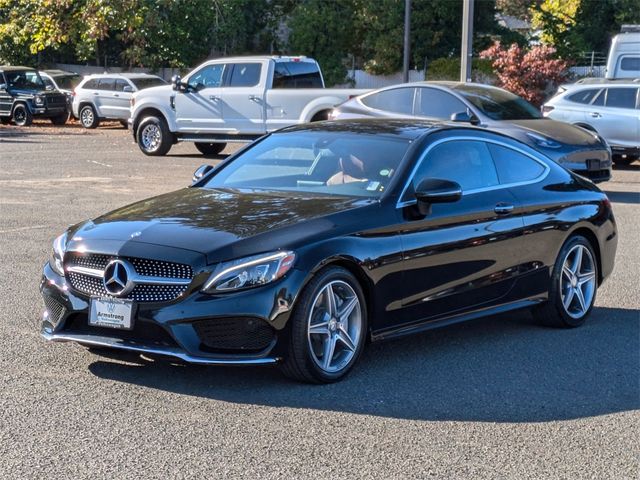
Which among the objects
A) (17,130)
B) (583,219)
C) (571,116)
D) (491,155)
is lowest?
(17,130)

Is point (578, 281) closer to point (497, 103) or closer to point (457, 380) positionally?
point (457, 380)

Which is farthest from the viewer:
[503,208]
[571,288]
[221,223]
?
[571,288]

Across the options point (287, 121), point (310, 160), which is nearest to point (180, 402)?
point (310, 160)

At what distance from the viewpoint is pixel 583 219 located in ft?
27.8

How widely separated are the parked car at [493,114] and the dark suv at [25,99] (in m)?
18.5

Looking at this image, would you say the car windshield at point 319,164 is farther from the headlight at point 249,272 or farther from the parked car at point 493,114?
the parked car at point 493,114

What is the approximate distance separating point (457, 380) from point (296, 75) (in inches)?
650

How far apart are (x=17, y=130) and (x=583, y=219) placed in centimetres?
Result: 2665

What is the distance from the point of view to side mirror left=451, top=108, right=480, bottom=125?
1587 cm

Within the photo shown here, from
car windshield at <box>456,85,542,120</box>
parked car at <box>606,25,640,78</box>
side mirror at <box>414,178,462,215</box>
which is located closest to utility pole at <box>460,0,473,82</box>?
parked car at <box>606,25,640,78</box>

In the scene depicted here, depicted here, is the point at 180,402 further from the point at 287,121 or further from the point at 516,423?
the point at 287,121

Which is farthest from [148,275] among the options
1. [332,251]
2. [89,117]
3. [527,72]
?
[89,117]

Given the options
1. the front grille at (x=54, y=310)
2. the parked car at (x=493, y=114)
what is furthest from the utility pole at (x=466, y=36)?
the front grille at (x=54, y=310)

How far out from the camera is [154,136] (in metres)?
23.6
